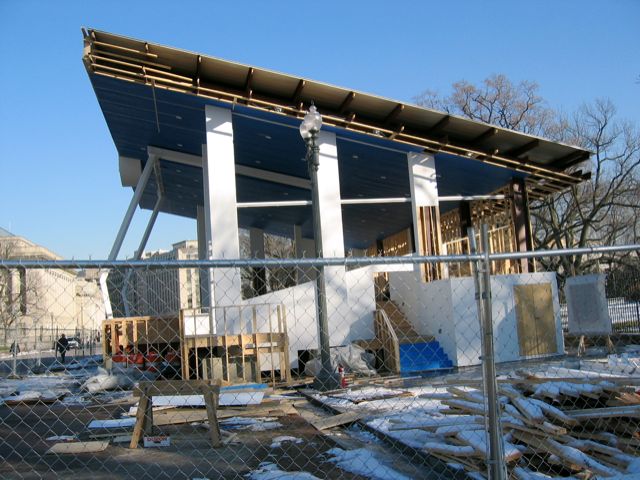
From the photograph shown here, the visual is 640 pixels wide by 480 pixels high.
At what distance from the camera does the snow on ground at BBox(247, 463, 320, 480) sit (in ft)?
20.2

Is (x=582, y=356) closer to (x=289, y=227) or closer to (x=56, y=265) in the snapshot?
(x=56, y=265)

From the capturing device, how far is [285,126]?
19.1m

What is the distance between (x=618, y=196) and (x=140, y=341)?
29146mm

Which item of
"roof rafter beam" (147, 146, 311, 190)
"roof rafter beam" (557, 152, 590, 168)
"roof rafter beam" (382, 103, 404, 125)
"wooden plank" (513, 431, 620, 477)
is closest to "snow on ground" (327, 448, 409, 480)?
"wooden plank" (513, 431, 620, 477)

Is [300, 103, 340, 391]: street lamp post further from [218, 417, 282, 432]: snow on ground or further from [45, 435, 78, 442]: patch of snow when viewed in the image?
[45, 435, 78, 442]: patch of snow

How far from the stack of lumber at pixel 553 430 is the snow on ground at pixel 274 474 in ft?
4.50

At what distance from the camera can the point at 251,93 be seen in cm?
1817

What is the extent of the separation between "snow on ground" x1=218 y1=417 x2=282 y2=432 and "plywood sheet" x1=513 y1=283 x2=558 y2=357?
36.8ft

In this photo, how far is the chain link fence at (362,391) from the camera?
5980 millimetres

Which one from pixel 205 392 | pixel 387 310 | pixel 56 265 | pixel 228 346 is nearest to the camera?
pixel 56 265

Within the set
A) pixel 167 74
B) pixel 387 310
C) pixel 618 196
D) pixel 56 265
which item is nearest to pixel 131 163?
pixel 167 74

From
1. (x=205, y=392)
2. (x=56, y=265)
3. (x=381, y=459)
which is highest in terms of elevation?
(x=56, y=265)

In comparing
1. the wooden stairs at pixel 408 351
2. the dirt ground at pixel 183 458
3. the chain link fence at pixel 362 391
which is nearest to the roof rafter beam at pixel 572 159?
the chain link fence at pixel 362 391

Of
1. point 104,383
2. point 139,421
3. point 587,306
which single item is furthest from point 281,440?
point 104,383
